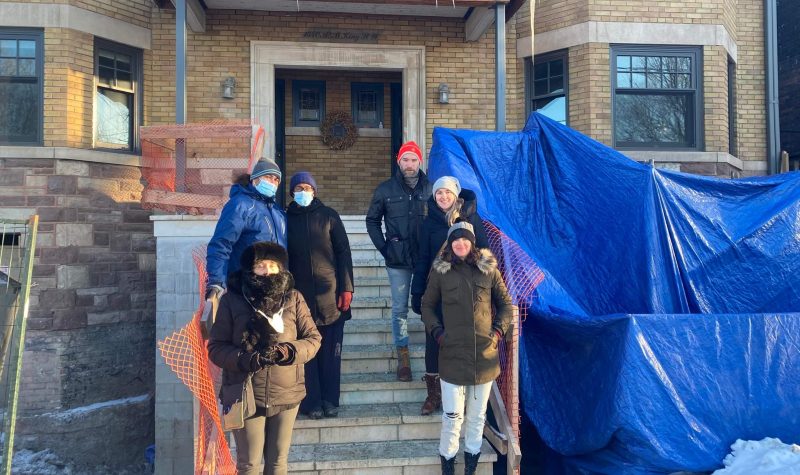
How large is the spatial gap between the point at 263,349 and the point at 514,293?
73.0 inches

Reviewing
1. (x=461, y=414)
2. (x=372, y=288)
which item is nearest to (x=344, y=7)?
(x=372, y=288)

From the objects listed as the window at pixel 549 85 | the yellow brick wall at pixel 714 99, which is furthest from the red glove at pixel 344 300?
the yellow brick wall at pixel 714 99

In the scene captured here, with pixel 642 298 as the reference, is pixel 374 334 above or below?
below

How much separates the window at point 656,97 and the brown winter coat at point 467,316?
5455 millimetres

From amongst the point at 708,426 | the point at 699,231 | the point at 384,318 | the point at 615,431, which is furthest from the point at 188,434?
the point at 699,231

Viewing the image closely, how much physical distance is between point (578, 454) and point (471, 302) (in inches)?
62.4

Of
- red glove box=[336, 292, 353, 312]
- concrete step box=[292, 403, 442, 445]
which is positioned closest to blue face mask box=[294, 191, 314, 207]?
red glove box=[336, 292, 353, 312]

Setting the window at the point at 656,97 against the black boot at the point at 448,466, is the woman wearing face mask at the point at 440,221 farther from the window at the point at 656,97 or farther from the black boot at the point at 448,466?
the window at the point at 656,97

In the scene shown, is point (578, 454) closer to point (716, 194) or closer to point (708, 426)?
point (708, 426)

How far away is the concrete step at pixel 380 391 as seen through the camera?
466 centimetres

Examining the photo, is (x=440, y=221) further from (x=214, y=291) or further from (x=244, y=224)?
(x=214, y=291)

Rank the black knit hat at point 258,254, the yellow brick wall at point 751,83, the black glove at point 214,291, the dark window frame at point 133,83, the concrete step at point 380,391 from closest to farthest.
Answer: the black knit hat at point 258,254
the black glove at point 214,291
the concrete step at point 380,391
the dark window frame at point 133,83
the yellow brick wall at point 751,83

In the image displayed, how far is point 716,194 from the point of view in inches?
197

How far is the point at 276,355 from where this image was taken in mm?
3072
